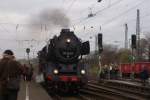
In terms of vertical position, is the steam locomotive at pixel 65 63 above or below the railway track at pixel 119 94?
above

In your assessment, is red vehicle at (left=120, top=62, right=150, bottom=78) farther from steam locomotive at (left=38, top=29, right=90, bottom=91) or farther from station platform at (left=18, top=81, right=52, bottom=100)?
station platform at (left=18, top=81, right=52, bottom=100)

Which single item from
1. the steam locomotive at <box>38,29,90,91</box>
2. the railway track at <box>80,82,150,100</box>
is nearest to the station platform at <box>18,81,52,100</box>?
the steam locomotive at <box>38,29,90,91</box>

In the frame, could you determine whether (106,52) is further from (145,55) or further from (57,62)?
(57,62)

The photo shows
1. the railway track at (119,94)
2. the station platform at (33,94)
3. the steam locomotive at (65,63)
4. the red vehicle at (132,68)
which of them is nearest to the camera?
the station platform at (33,94)

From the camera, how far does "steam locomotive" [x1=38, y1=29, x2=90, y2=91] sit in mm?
26453

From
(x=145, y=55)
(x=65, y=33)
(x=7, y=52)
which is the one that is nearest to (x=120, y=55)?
(x=145, y=55)

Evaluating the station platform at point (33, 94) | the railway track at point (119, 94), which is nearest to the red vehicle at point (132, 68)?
the railway track at point (119, 94)

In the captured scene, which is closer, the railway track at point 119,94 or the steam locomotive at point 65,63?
the railway track at point 119,94

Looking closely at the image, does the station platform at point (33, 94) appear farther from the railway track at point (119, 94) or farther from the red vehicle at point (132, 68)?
→ the red vehicle at point (132, 68)

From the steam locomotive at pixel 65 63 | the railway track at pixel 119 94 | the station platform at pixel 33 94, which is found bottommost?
the railway track at pixel 119 94

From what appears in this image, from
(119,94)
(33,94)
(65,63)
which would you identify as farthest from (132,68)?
(33,94)

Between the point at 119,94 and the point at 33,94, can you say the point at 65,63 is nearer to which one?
the point at 119,94

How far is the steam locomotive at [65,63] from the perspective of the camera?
86.8 ft

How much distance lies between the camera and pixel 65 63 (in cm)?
2689
